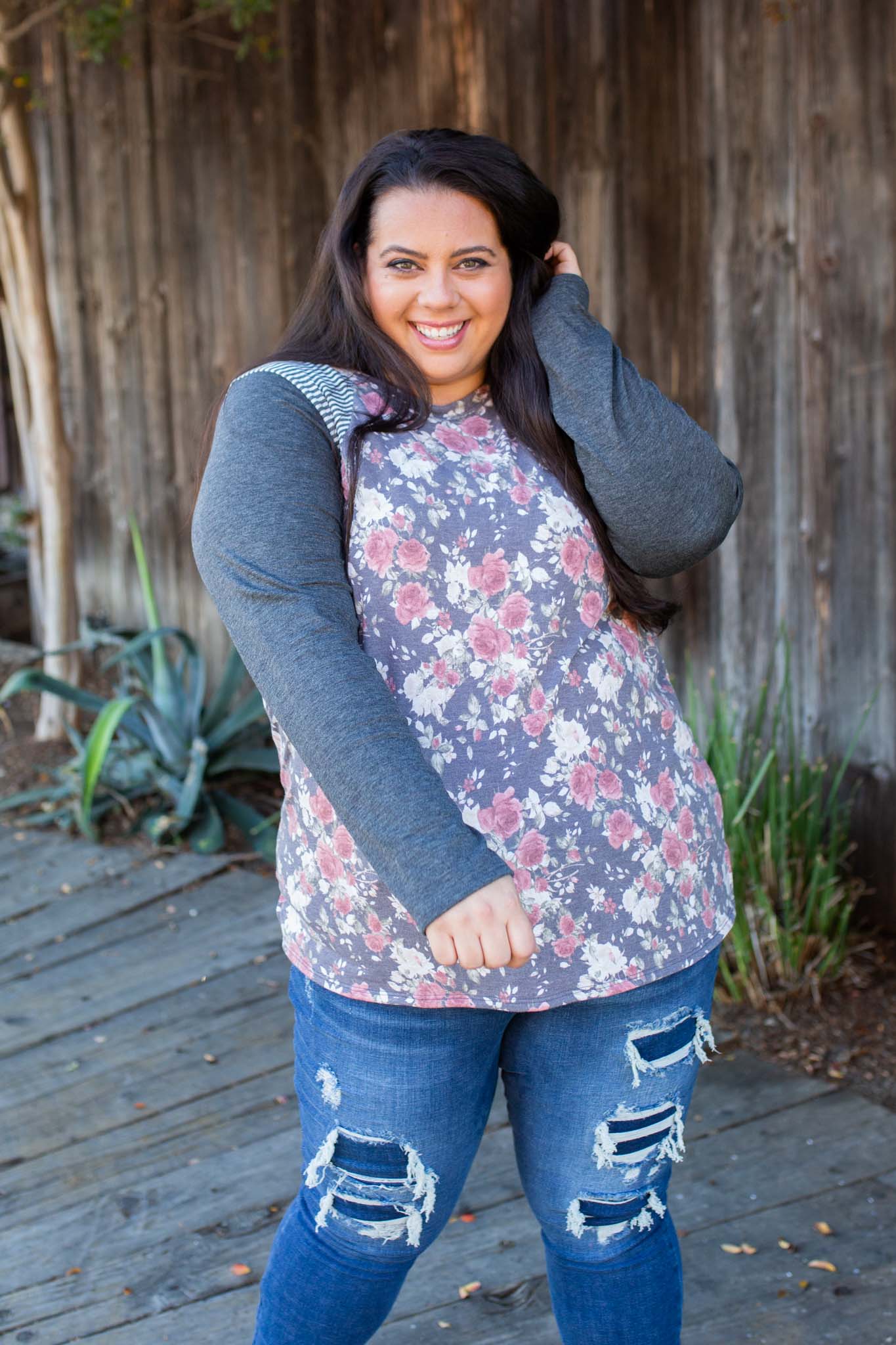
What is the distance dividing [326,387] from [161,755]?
294cm

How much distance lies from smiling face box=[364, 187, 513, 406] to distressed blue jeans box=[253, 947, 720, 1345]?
2.40 feet

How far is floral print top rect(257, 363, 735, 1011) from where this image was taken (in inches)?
56.6

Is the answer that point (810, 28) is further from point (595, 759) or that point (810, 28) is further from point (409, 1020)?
point (409, 1020)

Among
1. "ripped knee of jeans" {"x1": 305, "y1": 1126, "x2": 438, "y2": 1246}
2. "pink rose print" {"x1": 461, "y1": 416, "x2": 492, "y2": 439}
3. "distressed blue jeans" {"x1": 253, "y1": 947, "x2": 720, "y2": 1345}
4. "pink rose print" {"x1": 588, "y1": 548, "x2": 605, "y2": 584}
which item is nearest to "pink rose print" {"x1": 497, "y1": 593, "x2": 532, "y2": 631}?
"pink rose print" {"x1": 588, "y1": 548, "x2": 605, "y2": 584}

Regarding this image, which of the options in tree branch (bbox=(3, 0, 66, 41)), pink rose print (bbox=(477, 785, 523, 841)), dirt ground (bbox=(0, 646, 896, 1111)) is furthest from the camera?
tree branch (bbox=(3, 0, 66, 41))

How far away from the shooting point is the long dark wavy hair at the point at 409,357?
1532 mm

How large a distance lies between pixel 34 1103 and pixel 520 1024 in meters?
1.62

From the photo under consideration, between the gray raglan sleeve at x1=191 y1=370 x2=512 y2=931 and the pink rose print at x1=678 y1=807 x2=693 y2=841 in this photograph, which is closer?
the gray raglan sleeve at x1=191 y1=370 x2=512 y2=931

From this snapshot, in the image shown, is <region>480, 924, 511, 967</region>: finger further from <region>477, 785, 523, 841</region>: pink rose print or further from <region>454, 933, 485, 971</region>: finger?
<region>477, 785, 523, 841</region>: pink rose print

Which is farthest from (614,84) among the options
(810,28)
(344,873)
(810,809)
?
(344,873)

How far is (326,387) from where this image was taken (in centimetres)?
147

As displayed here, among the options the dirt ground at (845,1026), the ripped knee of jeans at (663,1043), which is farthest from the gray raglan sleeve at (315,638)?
the dirt ground at (845,1026)

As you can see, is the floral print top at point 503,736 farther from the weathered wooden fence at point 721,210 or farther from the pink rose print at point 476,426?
the weathered wooden fence at point 721,210

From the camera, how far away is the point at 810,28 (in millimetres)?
3064
